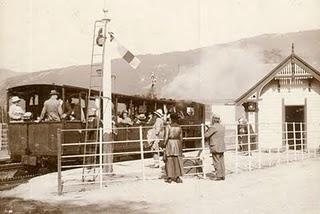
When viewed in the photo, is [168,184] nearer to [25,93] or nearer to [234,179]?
[234,179]

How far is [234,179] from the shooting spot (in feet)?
33.1

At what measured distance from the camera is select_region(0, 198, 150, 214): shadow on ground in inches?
275

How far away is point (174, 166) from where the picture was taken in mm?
9461

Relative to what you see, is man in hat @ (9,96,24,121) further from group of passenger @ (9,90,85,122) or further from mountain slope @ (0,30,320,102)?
mountain slope @ (0,30,320,102)

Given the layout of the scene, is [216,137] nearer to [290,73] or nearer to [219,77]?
[290,73]

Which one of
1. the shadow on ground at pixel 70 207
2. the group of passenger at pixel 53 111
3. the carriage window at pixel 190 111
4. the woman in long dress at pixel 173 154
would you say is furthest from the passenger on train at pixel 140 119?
the shadow on ground at pixel 70 207

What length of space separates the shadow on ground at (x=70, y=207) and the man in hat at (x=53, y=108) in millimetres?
4390

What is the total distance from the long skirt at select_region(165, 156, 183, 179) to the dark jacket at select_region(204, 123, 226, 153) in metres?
0.91

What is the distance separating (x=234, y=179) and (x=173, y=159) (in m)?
1.50

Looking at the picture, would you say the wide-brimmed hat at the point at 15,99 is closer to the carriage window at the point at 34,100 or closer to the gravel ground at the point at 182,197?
the carriage window at the point at 34,100

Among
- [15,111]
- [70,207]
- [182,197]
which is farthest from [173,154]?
[15,111]

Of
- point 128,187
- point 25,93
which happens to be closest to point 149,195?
point 128,187

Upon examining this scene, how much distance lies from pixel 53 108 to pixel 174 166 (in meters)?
4.04

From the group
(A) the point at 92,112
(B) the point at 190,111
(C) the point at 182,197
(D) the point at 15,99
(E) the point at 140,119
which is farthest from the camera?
(B) the point at 190,111
